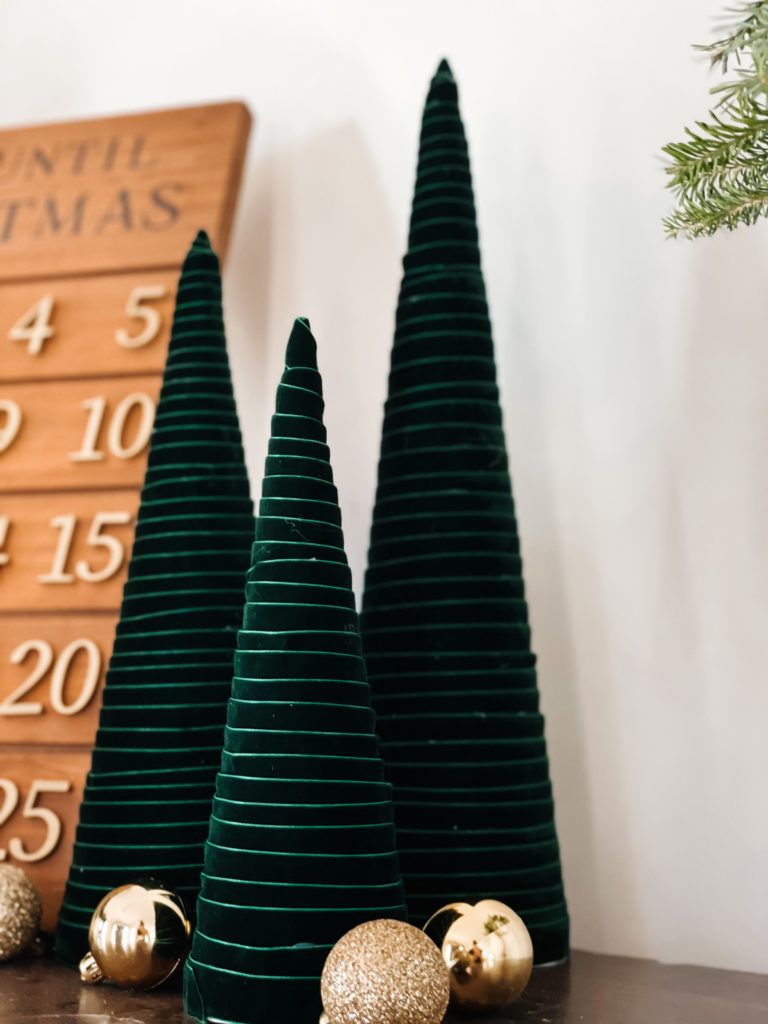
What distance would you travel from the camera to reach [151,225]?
4.10 ft

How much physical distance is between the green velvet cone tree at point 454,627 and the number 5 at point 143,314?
36 centimetres

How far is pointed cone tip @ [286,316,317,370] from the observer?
2.57ft

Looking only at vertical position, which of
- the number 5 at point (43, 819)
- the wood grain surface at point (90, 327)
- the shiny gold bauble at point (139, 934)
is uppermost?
the wood grain surface at point (90, 327)

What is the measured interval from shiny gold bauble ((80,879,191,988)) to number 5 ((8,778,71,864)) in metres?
0.27

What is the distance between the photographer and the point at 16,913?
0.86m

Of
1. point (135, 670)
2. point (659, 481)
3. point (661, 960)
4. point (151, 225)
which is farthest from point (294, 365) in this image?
point (661, 960)

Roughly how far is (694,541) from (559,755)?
27 cm

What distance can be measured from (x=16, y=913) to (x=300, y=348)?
55cm

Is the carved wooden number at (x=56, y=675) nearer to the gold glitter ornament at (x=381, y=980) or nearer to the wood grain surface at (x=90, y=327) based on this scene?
the wood grain surface at (x=90, y=327)

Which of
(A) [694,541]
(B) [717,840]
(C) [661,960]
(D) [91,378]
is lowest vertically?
(C) [661,960]

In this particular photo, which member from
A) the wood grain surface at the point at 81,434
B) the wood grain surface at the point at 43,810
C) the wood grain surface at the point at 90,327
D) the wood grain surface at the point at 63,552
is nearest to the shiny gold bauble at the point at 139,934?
the wood grain surface at the point at 43,810

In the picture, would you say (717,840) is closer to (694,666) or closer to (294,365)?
(694,666)

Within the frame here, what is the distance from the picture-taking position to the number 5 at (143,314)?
119 centimetres

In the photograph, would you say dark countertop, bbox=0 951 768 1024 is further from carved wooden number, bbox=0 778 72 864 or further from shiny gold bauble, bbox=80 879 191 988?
carved wooden number, bbox=0 778 72 864
